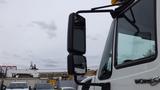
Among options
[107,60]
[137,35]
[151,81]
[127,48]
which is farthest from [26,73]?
[151,81]

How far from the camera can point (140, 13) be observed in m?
3.20

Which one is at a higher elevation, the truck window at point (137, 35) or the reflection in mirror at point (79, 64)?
the truck window at point (137, 35)

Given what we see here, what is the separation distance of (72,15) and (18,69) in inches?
2019

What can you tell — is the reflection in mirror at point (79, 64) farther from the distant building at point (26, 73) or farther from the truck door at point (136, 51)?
the distant building at point (26, 73)

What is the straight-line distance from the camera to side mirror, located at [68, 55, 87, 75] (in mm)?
3404

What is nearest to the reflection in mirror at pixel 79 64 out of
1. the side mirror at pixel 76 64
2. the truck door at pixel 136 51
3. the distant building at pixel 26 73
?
the side mirror at pixel 76 64

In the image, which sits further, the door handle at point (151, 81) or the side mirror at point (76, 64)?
the side mirror at point (76, 64)

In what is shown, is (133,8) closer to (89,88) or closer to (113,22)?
(113,22)

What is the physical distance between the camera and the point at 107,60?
12.4 ft

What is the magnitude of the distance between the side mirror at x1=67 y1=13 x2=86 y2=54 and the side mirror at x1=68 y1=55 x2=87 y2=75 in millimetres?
51

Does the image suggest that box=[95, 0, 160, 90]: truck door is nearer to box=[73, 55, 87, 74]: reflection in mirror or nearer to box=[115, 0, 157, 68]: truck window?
box=[115, 0, 157, 68]: truck window

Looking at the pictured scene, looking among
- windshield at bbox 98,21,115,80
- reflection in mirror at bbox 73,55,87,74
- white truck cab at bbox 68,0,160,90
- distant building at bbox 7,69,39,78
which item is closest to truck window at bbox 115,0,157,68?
white truck cab at bbox 68,0,160,90

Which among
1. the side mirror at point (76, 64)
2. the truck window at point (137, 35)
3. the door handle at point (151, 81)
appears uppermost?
the truck window at point (137, 35)

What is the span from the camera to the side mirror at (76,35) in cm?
338
